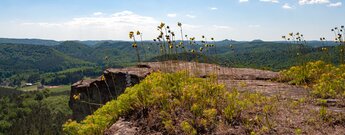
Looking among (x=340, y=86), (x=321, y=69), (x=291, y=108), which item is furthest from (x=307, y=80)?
(x=291, y=108)

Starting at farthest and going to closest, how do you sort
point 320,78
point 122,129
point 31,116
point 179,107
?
point 31,116 → point 320,78 → point 179,107 → point 122,129

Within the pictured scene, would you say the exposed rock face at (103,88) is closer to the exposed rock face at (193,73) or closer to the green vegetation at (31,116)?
Answer: the exposed rock face at (193,73)

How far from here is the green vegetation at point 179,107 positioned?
6902 mm

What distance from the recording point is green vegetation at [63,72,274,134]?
22.6 feet

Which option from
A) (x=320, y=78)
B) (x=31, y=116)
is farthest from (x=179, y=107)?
(x=31, y=116)

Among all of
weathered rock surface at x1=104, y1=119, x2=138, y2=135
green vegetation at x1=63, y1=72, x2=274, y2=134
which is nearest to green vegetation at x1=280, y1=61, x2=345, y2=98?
green vegetation at x1=63, y1=72, x2=274, y2=134

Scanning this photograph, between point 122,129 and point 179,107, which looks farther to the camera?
point 179,107

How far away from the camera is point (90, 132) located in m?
7.58

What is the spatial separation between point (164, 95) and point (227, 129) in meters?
1.89

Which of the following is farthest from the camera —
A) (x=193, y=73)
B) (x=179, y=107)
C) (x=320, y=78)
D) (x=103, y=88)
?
(x=103, y=88)

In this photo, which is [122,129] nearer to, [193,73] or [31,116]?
[193,73]

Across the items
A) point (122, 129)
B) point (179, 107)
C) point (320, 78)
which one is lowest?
point (122, 129)

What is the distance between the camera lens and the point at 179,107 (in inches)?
303

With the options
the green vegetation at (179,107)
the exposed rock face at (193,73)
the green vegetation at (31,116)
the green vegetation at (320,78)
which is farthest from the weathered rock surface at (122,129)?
the green vegetation at (31,116)
